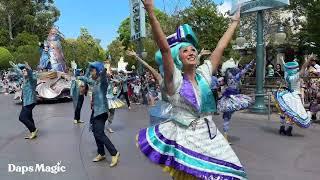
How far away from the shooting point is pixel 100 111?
8.46m

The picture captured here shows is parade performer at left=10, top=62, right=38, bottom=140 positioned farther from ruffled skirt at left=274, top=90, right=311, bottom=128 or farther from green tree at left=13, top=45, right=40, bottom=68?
green tree at left=13, top=45, right=40, bottom=68

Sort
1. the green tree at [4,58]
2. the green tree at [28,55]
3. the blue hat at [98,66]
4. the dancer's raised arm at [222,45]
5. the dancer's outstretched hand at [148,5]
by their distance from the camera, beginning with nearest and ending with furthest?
1. the dancer's outstretched hand at [148,5]
2. the dancer's raised arm at [222,45]
3. the blue hat at [98,66]
4. the green tree at [28,55]
5. the green tree at [4,58]

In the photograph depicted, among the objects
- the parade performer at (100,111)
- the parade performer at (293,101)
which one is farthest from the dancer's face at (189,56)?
the parade performer at (293,101)

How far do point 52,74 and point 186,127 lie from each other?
20.0 metres

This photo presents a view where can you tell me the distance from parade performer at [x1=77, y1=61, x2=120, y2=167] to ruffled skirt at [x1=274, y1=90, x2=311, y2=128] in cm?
444

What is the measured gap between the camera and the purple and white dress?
12.8 ft

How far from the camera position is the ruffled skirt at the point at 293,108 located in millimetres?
10891

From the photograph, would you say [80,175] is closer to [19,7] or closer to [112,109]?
[112,109]

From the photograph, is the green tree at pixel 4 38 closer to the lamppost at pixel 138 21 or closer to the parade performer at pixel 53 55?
the parade performer at pixel 53 55

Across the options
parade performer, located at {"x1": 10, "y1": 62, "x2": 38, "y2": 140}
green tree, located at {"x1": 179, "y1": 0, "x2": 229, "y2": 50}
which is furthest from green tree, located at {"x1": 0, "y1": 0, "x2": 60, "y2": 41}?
parade performer, located at {"x1": 10, "y1": 62, "x2": 38, "y2": 140}

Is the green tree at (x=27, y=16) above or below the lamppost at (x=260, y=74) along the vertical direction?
above

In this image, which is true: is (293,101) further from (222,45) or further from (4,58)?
(4,58)

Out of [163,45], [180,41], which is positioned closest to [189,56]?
[180,41]

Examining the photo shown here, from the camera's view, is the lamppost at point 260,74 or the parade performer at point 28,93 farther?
the lamppost at point 260,74
